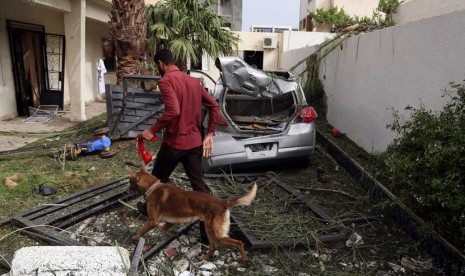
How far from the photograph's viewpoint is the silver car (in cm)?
515

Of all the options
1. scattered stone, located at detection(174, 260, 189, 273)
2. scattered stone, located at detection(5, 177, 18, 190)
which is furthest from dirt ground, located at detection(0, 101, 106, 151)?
scattered stone, located at detection(174, 260, 189, 273)

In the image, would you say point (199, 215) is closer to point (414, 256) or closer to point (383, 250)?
point (383, 250)

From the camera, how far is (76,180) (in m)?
5.04

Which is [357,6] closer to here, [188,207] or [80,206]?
[80,206]

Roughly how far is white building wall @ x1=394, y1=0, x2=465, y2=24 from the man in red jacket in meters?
6.57

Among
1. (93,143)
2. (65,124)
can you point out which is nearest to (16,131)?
(65,124)

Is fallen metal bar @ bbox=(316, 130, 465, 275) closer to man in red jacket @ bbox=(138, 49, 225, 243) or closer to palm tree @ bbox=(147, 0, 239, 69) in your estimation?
man in red jacket @ bbox=(138, 49, 225, 243)

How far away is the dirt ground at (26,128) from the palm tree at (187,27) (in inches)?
144

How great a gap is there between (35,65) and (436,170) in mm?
10799

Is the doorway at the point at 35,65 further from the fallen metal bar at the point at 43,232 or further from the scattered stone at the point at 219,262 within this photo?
the scattered stone at the point at 219,262

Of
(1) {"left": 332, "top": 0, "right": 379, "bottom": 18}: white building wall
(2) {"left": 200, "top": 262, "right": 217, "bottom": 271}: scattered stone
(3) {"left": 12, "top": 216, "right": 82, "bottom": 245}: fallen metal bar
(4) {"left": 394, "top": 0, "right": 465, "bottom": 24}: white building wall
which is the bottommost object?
(2) {"left": 200, "top": 262, "right": 217, "bottom": 271}: scattered stone

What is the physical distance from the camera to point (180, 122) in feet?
10.9

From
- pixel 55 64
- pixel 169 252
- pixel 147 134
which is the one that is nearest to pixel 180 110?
pixel 147 134

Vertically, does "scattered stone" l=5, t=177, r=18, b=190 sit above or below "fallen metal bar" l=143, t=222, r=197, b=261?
above
